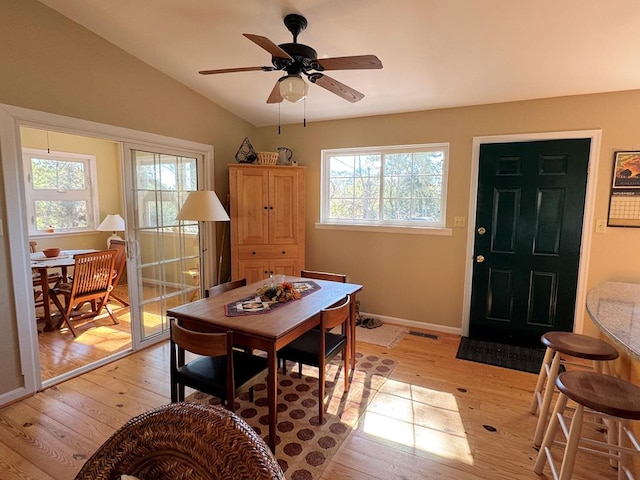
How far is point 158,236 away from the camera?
337 centimetres

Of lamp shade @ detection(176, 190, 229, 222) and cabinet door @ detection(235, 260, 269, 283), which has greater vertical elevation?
lamp shade @ detection(176, 190, 229, 222)

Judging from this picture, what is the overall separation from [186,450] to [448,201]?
332 centimetres

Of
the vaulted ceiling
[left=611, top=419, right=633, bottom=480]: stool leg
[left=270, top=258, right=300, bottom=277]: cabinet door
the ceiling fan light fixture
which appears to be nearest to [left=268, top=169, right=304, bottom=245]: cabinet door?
[left=270, top=258, right=300, bottom=277]: cabinet door

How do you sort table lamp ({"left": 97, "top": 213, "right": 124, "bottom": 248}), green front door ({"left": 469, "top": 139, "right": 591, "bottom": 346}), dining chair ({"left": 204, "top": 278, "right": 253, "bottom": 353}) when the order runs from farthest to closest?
table lamp ({"left": 97, "top": 213, "right": 124, "bottom": 248}) → green front door ({"left": 469, "top": 139, "right": 591, "bottom": 346}) → dining chair ({"left": 204, "top": 278, "right": 253, "bottom": 353})

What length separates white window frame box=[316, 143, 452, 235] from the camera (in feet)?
11.7

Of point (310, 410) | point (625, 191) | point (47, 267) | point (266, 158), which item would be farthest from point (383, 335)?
point (47, 267)

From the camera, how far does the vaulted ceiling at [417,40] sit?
6.78 ft

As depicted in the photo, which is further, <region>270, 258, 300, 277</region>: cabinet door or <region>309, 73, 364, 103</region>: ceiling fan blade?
<region>270, 258, 300, 277</region>: cabinet door

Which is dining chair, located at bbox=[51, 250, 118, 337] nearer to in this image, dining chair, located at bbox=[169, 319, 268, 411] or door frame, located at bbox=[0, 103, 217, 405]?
door frame, located at bbox=[0, 103, 217, 405]

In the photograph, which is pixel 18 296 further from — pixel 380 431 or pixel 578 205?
pixel 578 205

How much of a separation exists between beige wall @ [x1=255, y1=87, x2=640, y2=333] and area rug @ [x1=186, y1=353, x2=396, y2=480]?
1.07 m

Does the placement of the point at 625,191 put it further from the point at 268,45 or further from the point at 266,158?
the point at 266,158

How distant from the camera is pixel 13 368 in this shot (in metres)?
2.36

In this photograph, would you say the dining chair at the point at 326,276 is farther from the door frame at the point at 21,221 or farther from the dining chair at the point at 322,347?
the door frame at the point at 21,221
